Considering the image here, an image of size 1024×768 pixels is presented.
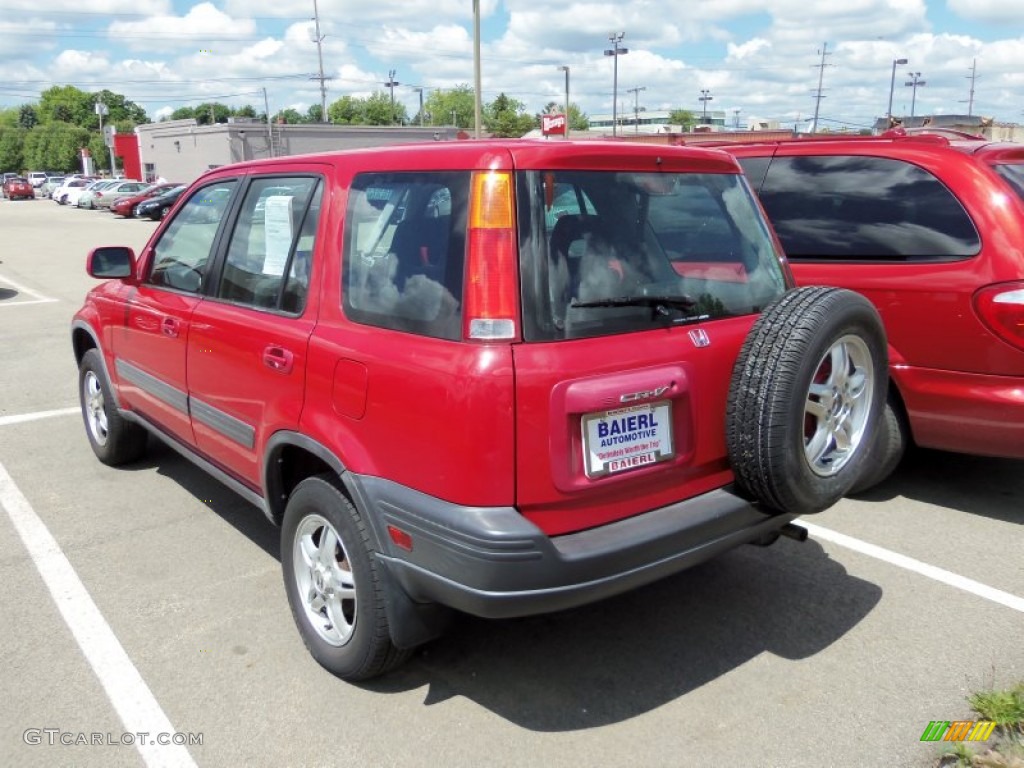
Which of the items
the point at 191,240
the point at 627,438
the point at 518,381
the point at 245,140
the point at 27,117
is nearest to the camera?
the point at 518,381

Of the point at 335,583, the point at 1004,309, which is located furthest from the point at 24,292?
the point at 1004,309

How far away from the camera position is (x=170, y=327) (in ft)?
13.1

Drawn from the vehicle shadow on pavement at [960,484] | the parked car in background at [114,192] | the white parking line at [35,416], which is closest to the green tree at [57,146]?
the parked car in background at [114,192]

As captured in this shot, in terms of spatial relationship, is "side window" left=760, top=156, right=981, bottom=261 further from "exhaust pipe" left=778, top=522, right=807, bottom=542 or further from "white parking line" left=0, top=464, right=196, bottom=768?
"white parking line" left=0, top=464, right=196, bottom=768

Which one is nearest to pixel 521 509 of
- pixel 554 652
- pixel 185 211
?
pixel 554 652

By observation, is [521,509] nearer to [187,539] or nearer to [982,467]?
[187,539]

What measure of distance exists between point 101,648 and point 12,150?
126898mm

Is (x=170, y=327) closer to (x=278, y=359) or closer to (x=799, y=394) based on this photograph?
(x=278, y=359)

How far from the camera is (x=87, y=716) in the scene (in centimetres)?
286

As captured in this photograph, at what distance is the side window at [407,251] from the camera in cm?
253

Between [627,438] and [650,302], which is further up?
[650,302]

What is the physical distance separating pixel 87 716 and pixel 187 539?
4.70ft

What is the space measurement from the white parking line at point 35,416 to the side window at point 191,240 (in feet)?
8.98

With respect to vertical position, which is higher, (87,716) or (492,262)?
(492,262)
